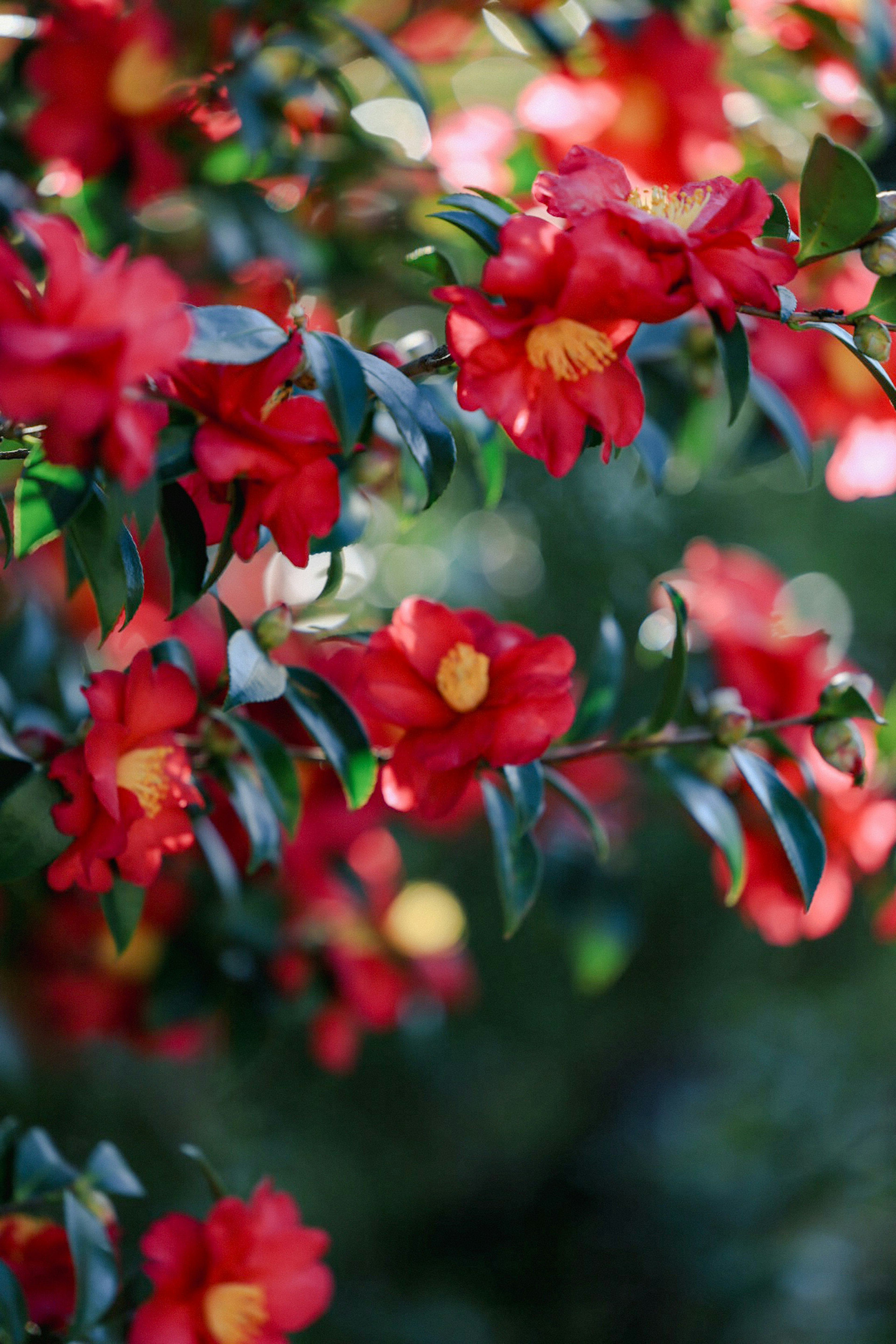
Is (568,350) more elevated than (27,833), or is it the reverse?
(568,350)

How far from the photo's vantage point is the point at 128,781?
56 cm

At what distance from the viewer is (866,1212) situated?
157 centimetres

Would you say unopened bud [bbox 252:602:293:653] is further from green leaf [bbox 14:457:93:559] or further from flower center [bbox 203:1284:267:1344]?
flower center [bbox 203:1284:267:1344]

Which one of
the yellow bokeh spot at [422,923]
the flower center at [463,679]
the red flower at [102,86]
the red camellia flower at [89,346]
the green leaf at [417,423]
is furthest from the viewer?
the yellow bokeh spot at [422,923]

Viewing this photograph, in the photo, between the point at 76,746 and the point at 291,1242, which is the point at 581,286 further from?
the point at 291,1242

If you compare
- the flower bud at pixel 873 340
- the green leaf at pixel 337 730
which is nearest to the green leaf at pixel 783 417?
the flower bud at pixel 873 340

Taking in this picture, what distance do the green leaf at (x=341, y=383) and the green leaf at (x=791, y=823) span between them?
12.5 inches

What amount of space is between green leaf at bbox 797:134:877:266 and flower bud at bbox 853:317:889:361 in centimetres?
4

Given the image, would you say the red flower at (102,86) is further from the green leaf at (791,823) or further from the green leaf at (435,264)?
the green leaf at (791,823)

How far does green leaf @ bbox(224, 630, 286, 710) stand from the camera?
0.51 m

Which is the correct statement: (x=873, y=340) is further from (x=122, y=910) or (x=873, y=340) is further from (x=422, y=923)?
(x=422, y=923)

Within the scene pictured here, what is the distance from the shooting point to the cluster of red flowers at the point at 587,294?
0.45 m

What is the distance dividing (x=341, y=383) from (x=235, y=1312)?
0.50 metres

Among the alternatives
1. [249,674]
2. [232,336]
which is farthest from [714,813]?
[232,336]
